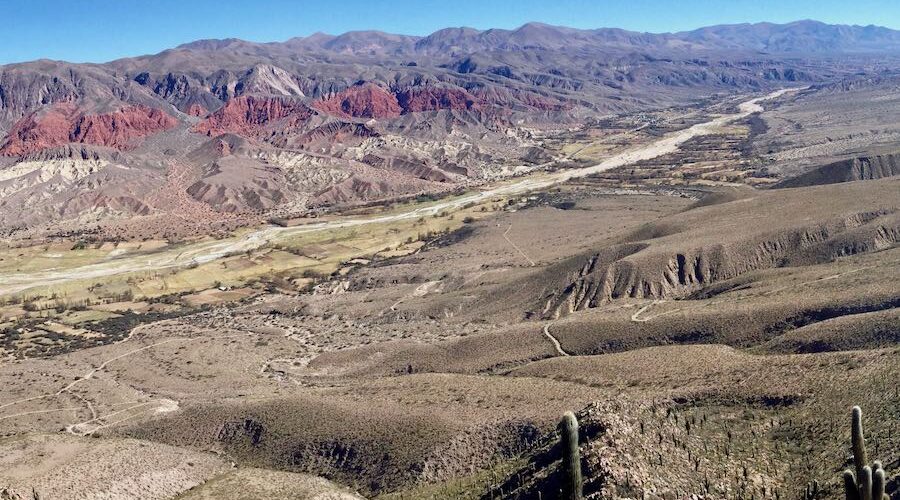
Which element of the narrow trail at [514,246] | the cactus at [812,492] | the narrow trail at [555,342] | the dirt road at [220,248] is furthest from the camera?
the dirt road at [220,248]

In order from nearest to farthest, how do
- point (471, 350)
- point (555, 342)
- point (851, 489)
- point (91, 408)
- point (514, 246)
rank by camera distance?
point (851, 489)
point (91, 408)
point (555, 342)
point (471, 350)
point (514, 246)

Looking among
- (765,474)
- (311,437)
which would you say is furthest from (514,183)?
(765,474)

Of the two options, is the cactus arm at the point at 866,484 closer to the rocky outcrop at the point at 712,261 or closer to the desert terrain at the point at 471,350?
the desert terrain at the point at 471,350

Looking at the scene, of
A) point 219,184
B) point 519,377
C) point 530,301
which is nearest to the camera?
point 519,377

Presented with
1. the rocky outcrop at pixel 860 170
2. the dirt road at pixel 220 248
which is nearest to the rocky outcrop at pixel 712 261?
the rocky outcrop at pixel 860 170

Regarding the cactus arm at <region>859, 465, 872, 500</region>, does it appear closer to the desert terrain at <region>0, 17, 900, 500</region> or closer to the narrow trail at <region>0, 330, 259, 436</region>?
the desert terrain at <region>0, 17, 900, 500</region>

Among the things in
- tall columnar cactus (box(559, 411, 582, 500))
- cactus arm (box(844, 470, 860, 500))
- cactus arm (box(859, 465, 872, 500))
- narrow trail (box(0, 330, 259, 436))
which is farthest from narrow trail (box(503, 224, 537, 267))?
cactus arm (box(859, 465, 872, 500))

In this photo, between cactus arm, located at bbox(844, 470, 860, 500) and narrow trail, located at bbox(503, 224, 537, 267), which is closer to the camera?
cactus arm, located at bbox(844, 470, 860, 500)

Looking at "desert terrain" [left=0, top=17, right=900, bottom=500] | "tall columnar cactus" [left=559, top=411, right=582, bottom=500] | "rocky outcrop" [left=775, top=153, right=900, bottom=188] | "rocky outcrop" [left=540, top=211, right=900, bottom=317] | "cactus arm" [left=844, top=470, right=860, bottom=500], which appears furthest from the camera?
"rocky outcrop" [left=775, top=153, right=900, bottom=188]

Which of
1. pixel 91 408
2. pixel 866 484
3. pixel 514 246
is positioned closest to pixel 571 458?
pixel 866 484

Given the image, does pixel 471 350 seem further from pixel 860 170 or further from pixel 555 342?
pixel 860 170

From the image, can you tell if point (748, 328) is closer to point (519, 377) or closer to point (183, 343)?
point (519, 377)
